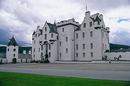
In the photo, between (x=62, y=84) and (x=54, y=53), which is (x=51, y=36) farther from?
(x=62, y=84)

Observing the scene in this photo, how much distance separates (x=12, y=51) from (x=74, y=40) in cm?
3607

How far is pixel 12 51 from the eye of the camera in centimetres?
9150

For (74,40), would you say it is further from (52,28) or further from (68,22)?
(52,28)

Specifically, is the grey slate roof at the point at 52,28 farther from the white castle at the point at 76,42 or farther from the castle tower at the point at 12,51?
the castle tower at the point at 12,51

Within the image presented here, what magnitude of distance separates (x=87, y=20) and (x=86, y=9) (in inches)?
237

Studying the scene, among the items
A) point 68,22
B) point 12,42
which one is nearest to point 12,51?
point 12,42

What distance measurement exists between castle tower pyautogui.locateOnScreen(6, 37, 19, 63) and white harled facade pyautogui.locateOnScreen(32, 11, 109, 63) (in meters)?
17.7

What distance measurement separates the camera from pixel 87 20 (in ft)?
215

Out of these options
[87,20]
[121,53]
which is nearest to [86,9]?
[87,20]

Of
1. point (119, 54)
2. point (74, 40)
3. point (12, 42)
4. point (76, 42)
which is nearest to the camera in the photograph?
point (119, 54)

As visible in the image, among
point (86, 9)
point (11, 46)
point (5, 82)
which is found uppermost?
point (86, 9)

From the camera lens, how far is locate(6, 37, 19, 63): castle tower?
298ft

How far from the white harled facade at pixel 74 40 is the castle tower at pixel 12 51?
695 inches

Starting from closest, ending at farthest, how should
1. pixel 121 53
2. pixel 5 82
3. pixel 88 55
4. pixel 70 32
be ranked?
pixel 5 82 → pixel 121 53 → pixel 88 55 → pixel 70 32
